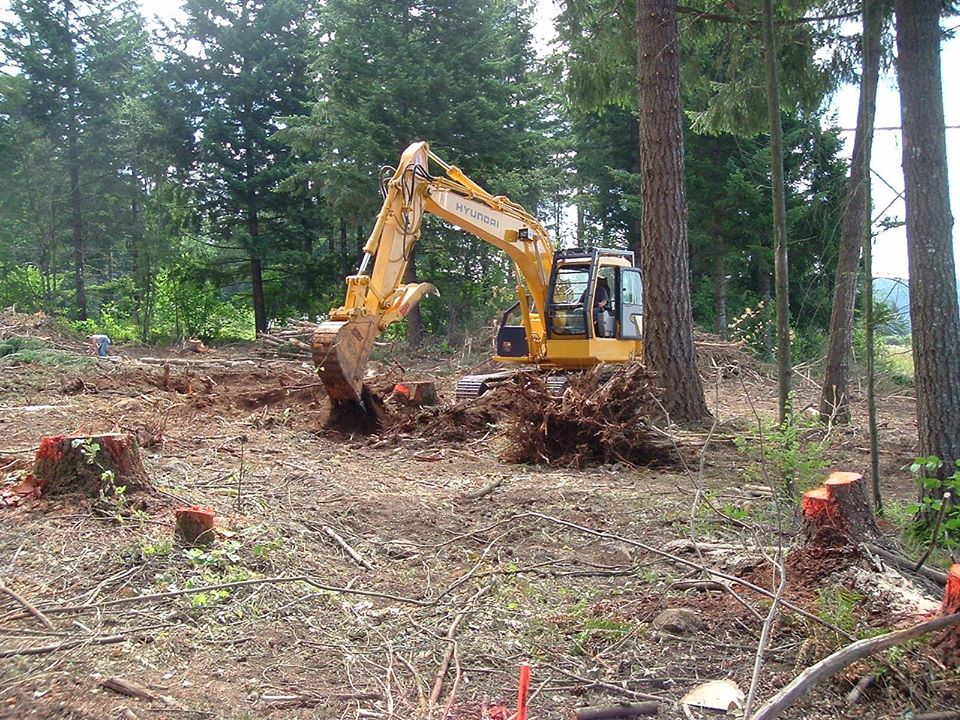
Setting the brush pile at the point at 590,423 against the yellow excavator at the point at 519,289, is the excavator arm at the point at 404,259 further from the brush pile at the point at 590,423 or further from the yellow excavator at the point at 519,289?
the brush pile at the point at 590,423

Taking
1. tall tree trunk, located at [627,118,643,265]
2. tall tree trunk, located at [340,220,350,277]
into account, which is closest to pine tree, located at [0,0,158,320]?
tall tree trunk, located at [340,220,350,277]

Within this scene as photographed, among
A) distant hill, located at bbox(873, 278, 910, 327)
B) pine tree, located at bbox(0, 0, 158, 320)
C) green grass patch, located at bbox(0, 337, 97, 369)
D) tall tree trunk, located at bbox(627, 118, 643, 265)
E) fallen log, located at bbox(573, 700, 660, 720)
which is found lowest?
fallen log, located at bbox(573, 700, 660, 720)

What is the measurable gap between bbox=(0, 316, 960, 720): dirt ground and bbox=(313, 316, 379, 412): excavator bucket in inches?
68.0

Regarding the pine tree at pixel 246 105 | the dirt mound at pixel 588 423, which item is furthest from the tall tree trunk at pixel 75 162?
the dirt mound at pixel 588 423

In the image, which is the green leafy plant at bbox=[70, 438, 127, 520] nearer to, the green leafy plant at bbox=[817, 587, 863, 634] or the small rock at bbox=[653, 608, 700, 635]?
the small rock at bbox=[653, 608, 700, 635]

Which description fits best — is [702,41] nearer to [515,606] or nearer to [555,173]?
[515,606]

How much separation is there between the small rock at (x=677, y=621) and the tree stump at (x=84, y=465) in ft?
10.5

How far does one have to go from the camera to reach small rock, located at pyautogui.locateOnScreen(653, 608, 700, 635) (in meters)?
3.63

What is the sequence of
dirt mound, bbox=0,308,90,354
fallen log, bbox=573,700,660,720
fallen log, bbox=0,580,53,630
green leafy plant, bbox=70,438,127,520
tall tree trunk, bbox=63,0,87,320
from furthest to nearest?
tall tree trunk, bbox=63,0,87,320 < dirt mound, bbox=0,308,90,354 < green leafy plant, bbox=70,438,127,520 < fallen log, bbox=0,580,53,630 < fallen log, bbox=573,700,660,720

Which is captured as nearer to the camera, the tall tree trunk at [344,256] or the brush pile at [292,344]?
the brush pile at [292,344]

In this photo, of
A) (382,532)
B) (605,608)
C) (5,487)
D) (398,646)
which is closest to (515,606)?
(605,608)

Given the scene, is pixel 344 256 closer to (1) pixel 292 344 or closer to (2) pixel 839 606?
(1) pixel 292 344

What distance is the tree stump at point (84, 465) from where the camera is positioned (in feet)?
15.8

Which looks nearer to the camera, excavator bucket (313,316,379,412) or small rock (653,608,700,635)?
small rock (653,608,700,635)
